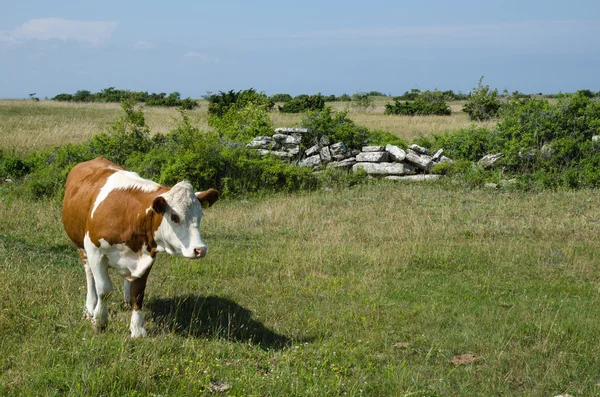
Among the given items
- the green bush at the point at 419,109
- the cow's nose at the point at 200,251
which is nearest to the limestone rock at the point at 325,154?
the cow's nose at the point at 200,251

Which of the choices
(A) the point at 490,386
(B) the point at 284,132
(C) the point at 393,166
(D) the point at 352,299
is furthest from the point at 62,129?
(A) the point at 490,386

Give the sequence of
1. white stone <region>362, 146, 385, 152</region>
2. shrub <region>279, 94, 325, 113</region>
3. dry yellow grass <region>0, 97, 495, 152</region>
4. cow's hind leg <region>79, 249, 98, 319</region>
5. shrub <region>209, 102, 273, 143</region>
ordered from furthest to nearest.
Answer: shrub <region>279, 94, 325, 113</region>, dry yellow grass <region>0, 97, 495, 152</region>, shrub <region>209, 102, 273, 143</region>, white stone <region>362, 146, 385, 152</region>, cow's hind leg <region>79, 249, 98, 319</region>

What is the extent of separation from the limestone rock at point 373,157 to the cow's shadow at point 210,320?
40.1 feet

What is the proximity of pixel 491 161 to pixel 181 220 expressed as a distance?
15.5 m

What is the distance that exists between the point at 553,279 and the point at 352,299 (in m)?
3.49

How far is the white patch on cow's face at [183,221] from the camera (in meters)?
6.25

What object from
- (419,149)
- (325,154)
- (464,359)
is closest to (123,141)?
(325,154)

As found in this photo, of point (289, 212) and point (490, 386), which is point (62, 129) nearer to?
point (289, 212)

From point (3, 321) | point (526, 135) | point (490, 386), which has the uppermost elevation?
point (526, 135)

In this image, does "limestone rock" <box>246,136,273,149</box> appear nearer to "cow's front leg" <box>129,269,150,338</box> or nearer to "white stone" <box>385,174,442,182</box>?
"white stone" <box>385,174,442,182</box>

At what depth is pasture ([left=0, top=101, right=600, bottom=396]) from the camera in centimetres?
598

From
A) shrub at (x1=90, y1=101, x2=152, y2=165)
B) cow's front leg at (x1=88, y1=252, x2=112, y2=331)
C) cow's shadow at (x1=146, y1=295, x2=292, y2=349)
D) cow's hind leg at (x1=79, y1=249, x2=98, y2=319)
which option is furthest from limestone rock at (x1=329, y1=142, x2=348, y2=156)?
cow's front leg at (x1=88, y1=252, x2=112, y2=331)

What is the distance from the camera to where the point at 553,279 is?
32.3 ft

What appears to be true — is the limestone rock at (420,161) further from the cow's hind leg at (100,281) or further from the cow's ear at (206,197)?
A: the cow's hind leg at (100,281)
